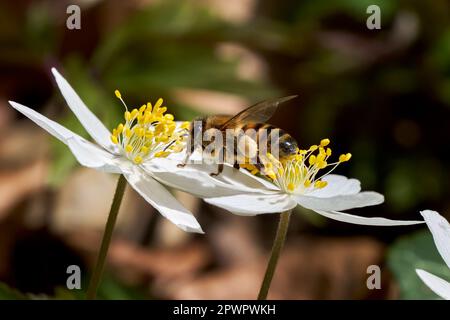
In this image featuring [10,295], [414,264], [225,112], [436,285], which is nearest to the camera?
[436,285]

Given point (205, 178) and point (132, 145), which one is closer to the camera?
point (205, 178)

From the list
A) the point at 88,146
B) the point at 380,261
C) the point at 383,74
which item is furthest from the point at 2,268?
the point at 383,74

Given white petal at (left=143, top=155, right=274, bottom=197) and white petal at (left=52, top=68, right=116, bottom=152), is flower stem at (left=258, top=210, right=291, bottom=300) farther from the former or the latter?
white petal at (left=52, top=68, right=116, bottom=152)

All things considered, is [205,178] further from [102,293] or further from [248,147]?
[102,293]

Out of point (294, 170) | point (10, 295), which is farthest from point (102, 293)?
point (294, 170)

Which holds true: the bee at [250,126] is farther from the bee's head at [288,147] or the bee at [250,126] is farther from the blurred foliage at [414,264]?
the blurred foliage at [414,264]

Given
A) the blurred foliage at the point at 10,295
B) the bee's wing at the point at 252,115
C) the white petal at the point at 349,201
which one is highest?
the bee's wing at the point at 252,115

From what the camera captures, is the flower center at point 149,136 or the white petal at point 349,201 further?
the flower center at point 149,136

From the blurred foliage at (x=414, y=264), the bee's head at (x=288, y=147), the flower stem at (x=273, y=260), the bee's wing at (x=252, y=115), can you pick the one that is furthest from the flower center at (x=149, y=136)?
the blurred foliage at (x=414, y=264)

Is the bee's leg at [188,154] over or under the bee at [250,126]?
under
